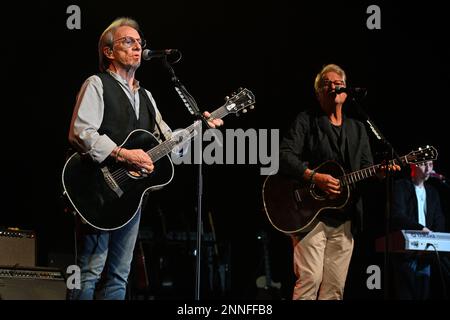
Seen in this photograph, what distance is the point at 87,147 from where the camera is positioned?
3.71m

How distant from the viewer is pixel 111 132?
3.89 metres

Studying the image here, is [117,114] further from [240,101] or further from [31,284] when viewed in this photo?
[31,284]

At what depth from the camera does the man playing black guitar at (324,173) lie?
183 inches

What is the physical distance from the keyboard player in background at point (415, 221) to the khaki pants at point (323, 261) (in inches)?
59.5

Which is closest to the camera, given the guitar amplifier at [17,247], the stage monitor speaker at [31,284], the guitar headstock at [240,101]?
the stage monitor speaker at [31,284]

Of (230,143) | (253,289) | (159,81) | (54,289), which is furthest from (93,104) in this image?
(253,289)

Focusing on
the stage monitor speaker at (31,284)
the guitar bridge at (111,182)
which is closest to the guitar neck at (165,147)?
the guitar bridge at (111,182)

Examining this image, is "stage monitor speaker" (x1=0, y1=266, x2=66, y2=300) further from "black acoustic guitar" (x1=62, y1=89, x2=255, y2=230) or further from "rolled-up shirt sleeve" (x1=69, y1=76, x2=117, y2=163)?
"rolled-up shirt sleeve" (x1=69, y1=76, x2=117, y2=163)

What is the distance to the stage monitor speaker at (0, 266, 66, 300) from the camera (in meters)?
4.29

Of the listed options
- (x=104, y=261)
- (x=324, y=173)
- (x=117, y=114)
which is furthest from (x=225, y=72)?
(x=104, y=261)

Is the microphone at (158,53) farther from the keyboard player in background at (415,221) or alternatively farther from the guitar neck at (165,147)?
the keyboard player in background at (415,221)

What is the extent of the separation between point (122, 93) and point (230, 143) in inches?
126

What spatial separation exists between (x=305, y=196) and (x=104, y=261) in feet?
5.83
